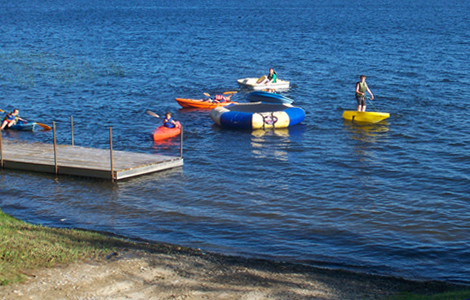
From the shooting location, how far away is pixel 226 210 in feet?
50.4

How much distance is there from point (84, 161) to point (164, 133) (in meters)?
5.05

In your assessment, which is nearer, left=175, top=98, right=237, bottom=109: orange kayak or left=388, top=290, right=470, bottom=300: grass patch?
left=388, top=290, right=470, bottom=300: grass patch

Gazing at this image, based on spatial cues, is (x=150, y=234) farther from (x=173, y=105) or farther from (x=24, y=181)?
(x=173, y=105)

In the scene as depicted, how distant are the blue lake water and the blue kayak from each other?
1.22 m

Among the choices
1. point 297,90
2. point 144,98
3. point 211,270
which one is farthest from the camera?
point 297,90

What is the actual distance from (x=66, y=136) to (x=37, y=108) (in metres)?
6.48

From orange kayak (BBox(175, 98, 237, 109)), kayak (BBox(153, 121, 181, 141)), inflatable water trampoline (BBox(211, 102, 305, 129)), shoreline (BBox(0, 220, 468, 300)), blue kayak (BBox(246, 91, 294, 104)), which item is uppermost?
blue kayak (BBox(246, 91, 294, 104))

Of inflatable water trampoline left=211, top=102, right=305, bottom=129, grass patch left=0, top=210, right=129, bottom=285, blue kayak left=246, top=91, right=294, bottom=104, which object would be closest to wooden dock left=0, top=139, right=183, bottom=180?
grass patch left=0, top=210, right=129, bottom=285

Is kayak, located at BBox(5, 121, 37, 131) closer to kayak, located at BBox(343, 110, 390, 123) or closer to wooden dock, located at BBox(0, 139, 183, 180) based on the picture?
wooden dock, located at BBox(0, 139, 183, 180)

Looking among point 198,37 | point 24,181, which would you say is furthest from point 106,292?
point 198,37

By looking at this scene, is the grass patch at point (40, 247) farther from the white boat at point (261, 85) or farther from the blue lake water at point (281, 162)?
the white boat at point (261, 85)

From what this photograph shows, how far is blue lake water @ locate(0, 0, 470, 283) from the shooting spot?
13531 mm

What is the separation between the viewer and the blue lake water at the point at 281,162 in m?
13.5

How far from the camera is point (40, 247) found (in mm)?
10523
